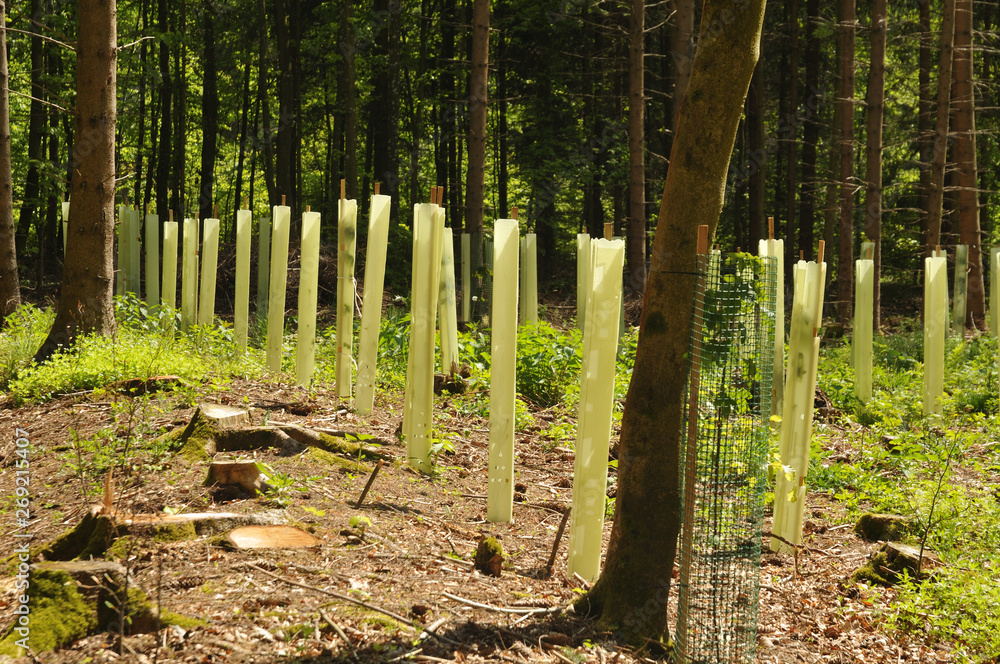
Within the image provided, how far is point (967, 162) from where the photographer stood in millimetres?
13672

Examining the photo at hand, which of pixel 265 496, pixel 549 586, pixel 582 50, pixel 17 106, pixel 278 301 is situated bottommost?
pixel 549 586

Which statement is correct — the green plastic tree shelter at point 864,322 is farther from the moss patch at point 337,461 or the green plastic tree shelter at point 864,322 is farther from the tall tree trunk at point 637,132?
the moss patch at point 337,461

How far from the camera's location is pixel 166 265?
8.84 meters

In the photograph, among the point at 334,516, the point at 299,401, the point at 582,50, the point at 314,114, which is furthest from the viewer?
the point at 314,114

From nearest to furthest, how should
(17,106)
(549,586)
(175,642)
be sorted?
(175,642)
(549,586)
(17,106)

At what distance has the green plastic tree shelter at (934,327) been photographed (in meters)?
7.61

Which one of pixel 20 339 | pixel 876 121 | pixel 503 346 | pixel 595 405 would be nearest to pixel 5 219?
pixel 20 339

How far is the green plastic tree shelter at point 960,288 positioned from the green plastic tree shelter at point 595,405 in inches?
371

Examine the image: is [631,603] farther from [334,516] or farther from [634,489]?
[334,516]

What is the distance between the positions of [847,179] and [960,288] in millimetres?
3280

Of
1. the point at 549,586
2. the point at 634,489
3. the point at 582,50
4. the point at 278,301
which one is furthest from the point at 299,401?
the point at 582,50

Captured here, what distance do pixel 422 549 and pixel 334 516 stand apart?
22.2 inches

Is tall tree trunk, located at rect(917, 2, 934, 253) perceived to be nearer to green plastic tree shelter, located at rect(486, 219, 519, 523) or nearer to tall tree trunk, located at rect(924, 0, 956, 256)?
tall tree trunk, located at rect(924, 0, 956, 256)

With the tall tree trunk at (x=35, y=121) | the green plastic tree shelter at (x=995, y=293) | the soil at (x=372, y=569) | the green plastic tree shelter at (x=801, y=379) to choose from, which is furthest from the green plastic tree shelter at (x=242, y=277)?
the green plastic tree shelter at (x=995, y=293)
